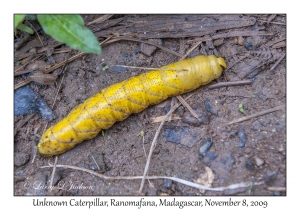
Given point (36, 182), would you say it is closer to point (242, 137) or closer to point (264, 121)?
point (242, 137)

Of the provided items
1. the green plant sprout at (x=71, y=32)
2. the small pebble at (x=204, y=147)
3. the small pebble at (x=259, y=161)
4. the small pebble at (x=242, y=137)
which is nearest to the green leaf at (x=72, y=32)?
the green plant sprout at (x=71, y=32)

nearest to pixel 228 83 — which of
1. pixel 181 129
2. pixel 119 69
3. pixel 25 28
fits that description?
pixel 181 129

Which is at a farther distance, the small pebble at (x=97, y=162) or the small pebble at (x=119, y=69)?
the small pebble at (x=119, y=69)

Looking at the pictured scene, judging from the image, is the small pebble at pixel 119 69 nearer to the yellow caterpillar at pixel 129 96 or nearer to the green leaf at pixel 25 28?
the yellow caterpillar at pixel 129 96

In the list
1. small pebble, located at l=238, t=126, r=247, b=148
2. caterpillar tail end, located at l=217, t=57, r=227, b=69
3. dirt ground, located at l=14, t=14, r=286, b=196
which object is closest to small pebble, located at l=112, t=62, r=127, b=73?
dirt ground, located at l=14, t=14, r=286, b=196

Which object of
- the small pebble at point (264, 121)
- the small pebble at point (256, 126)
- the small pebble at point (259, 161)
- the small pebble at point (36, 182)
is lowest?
the small pebble at point (36, 182)

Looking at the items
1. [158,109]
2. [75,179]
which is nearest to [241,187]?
[158,109]

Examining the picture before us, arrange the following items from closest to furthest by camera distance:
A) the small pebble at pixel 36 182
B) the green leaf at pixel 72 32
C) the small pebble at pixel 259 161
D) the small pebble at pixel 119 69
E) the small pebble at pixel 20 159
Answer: the green leaf at pixel 72 32, the small pebble at pixel 259 161, the small pebble at pixel 36 182, the small pebble at pixel 20 159, the small pebble at pixel 119 69
